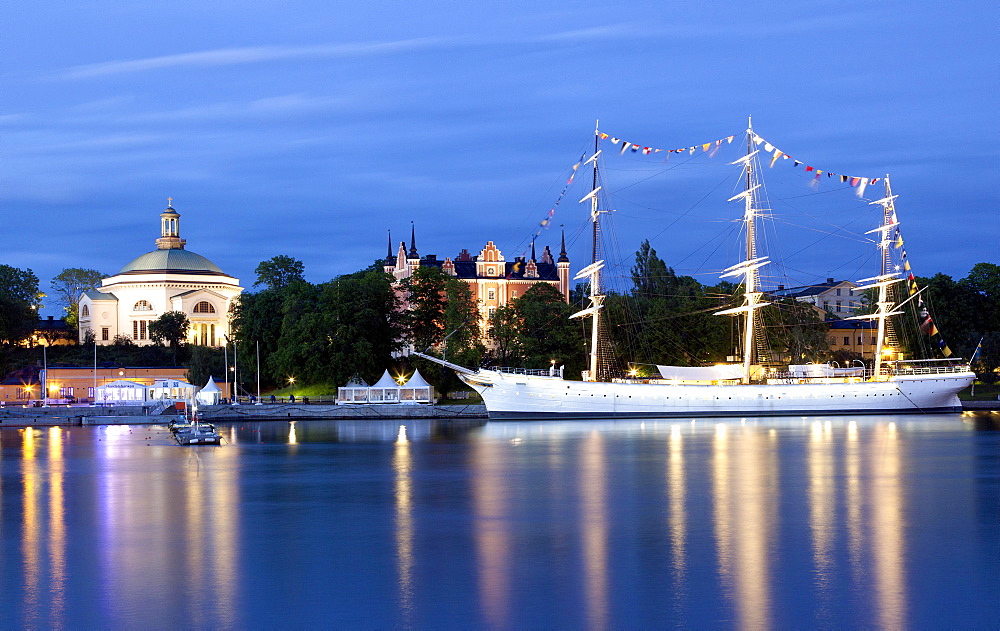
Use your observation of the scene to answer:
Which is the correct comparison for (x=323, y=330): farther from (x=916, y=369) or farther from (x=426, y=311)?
(x=916, y=369)

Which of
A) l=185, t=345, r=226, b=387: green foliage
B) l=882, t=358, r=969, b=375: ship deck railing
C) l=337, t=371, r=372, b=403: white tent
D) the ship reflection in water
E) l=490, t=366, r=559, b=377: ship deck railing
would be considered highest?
l=185, t=345, r=226, b=387: green foliage

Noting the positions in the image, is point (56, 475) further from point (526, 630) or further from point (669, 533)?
point (526, 630)

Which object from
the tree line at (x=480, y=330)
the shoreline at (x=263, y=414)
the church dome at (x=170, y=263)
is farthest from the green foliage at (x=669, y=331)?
the church dome at (x=170, y=263)

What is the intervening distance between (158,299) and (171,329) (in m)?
14.1

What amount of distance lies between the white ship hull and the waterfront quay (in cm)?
424

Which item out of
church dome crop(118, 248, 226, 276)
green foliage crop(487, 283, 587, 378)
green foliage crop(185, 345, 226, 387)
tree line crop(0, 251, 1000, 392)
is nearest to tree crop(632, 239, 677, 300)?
tree line crop(0, 251, 1000, 392)

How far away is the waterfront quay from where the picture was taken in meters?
71.1

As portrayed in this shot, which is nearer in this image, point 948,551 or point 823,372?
point 948,551

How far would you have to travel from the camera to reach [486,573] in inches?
718

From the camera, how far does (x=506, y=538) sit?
2183 centimetres

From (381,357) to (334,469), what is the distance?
46.0 m

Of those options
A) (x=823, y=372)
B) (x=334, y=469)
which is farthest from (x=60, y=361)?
(x=334, y=469)

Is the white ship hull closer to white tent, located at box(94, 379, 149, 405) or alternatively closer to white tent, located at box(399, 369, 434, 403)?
white tent, located at box(399, 369, 434, 403)

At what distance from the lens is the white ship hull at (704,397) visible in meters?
69.2
